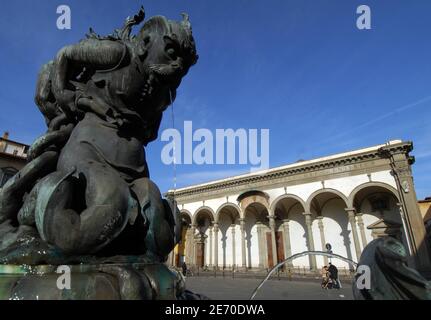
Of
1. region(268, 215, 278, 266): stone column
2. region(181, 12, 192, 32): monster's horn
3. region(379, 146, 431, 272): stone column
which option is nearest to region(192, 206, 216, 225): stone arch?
region(268, 215, 278, 266): stone column

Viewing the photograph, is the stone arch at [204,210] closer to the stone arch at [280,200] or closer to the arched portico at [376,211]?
the stone arch at [280,200]

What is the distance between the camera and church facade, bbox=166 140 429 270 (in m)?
16.5

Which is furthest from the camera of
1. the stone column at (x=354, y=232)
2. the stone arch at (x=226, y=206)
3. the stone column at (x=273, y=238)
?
the stone arch at (x=226, y=206)

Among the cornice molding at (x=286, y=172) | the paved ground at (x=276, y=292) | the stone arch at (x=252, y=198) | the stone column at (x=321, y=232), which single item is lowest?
the paved ground at (x=276, y=292)

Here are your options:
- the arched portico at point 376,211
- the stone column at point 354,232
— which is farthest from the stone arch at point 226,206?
the arched portico at point 376,211

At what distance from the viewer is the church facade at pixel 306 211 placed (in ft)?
54.3

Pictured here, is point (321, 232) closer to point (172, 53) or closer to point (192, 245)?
point (192, 245)

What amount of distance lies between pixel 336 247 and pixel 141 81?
841 inches

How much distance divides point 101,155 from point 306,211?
19.7m

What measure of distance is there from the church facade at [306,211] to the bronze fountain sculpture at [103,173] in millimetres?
17883

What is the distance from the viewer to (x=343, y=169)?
18703 mm

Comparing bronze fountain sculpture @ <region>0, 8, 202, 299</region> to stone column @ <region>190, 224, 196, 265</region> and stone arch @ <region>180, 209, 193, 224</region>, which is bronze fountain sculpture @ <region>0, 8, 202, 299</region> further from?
stone column @ <region>190, 224, 196, 265</region>

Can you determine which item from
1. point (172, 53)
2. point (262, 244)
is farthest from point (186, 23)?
point (262, 244)
